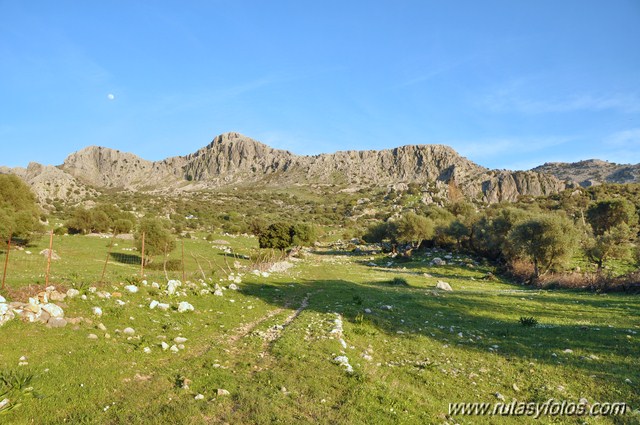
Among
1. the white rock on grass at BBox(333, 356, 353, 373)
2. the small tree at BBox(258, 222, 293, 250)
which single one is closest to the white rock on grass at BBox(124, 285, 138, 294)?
the white rock on grass at BBox(333, 356, 353, 373)

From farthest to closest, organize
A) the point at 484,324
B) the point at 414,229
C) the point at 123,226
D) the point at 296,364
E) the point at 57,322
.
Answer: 1. the point at 414,229
2. the point at 123,226
3. the point at 484,324
4. the point at 57,322
5. the point at 296,364

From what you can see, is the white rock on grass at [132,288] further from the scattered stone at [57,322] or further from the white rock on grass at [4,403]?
the white rock on grass at [4,403]

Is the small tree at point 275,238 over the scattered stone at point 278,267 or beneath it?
over

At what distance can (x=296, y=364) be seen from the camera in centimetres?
1100

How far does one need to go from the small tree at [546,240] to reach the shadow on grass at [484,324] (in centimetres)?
1566

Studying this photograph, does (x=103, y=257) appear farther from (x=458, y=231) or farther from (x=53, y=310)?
(x=458, y=231)

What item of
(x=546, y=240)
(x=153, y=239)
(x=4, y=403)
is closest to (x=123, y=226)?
(x=153, y=239)

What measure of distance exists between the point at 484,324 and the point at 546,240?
2924 cm

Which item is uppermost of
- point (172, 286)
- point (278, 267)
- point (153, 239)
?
point (153, 239)

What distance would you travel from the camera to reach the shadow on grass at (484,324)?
1315 centimetres

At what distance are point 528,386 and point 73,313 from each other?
1548cm

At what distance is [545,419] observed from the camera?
878 cm

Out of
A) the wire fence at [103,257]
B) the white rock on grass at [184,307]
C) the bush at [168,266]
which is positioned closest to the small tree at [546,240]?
the wire fence at [103,257]

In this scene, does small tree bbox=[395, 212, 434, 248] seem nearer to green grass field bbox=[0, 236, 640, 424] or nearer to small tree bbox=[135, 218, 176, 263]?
small tree bbox=[135, 218, 176, 263]
